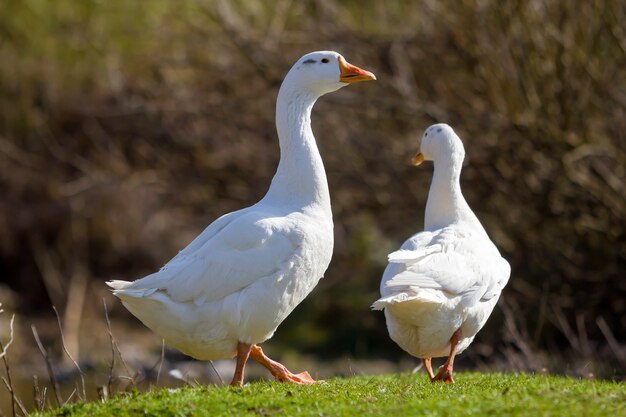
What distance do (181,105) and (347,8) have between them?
4.71m

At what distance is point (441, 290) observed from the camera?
23.9 ft

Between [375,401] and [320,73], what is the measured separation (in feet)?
9.80

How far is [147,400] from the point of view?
6.55 m

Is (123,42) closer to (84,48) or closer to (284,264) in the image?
(84,48)

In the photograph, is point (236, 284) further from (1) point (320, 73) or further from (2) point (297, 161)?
(1) point (320, 73)

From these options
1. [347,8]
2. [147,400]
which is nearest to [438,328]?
[147,400]

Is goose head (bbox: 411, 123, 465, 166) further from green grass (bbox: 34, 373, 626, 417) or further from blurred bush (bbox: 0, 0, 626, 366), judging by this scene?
green grass (bbox: 34, 373, 626, 417)

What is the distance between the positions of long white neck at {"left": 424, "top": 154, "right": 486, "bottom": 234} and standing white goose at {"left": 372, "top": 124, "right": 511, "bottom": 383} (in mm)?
156

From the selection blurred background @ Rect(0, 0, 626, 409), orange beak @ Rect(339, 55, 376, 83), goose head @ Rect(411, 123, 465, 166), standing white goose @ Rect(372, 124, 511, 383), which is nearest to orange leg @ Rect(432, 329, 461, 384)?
standing white goose @ Rect(372, 124, 511, 383)

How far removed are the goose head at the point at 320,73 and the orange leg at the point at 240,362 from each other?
229 cm

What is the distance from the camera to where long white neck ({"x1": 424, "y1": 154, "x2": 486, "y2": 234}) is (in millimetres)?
8758

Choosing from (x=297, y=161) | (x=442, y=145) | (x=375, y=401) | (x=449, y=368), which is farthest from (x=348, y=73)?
(x=375, y=401)

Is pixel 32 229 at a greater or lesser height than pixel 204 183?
lesser

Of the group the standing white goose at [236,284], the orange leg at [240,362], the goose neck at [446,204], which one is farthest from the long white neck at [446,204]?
the orange leg at [240,362]
